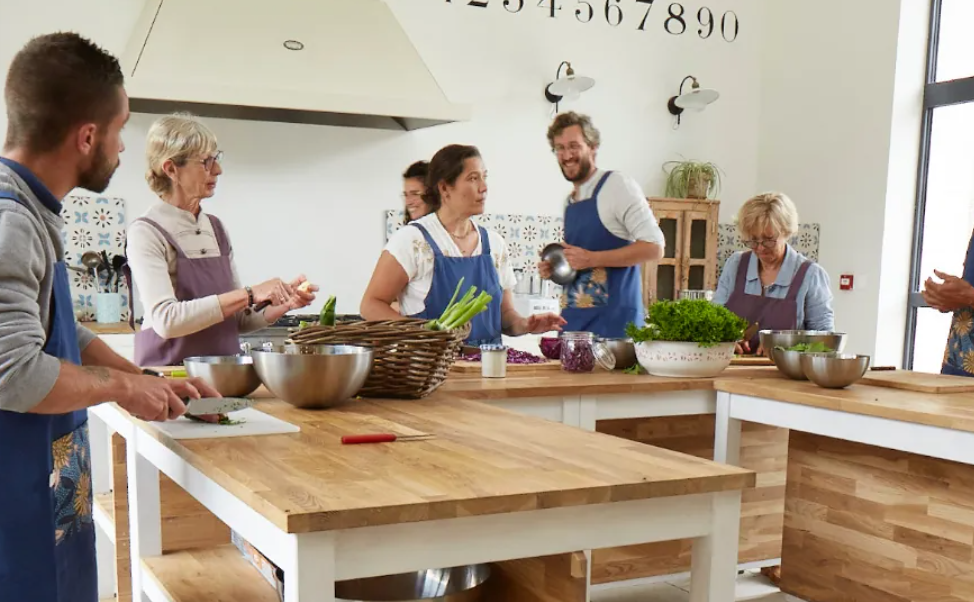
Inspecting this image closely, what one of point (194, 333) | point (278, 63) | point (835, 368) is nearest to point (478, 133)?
point (278, 63)

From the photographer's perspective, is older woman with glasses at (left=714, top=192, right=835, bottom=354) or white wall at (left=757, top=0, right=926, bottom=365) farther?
white wall at (left=757, top=0, right=926, bottom=365)

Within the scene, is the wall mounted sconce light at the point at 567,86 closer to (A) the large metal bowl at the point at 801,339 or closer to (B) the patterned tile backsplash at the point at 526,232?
(B) the patterned tile backsplash at the point at 526,232

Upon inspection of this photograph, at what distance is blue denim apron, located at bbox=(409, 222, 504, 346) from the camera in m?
2.84

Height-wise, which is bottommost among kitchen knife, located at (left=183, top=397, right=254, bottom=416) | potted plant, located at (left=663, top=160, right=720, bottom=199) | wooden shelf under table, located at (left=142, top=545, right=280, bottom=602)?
wooden shelf under table, located at (left=142, top=545, right=280, bottom=602)

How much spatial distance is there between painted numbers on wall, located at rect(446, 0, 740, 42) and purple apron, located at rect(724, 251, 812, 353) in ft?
8.82

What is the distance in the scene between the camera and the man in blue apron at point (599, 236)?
11.0 ft

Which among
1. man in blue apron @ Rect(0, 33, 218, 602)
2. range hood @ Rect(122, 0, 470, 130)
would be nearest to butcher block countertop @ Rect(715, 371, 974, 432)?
man in blue apron @ Rect(0, 33, 218, 602)

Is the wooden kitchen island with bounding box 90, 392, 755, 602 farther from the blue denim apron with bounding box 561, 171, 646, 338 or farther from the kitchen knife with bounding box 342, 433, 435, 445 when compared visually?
the blue denim apron with bounding box 561, 171, 646, 338

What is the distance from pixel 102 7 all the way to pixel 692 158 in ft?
12.8

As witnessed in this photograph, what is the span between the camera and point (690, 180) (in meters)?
6.04

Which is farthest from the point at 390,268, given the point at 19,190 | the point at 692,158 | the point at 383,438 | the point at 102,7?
the point at 692,158

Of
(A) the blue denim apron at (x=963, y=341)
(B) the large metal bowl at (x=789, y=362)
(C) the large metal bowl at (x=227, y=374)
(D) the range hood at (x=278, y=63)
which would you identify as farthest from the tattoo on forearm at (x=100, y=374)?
(D) the range hood at (x=278, y=63)

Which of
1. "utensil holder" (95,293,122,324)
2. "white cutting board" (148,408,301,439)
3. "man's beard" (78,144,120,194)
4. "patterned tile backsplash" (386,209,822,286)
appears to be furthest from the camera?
"patterned tile backsplash" (386,209,822,286)

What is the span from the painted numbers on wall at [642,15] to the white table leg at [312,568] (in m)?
4.85
